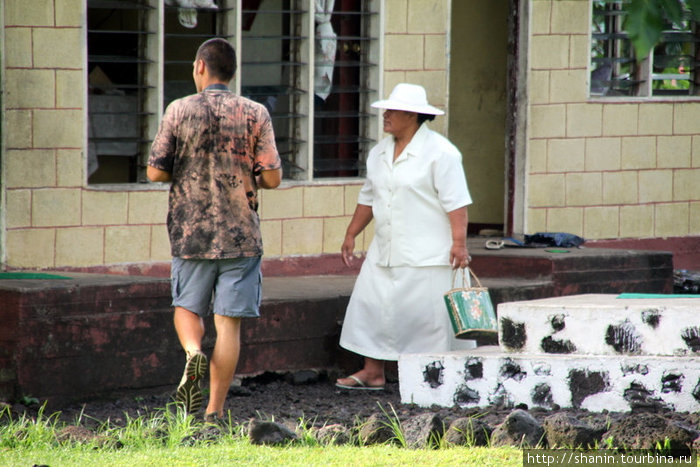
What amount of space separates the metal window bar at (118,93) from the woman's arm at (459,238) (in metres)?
2.64

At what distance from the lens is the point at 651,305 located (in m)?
6.28

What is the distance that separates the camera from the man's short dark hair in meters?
6.06

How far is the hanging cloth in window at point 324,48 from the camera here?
9.57 meters

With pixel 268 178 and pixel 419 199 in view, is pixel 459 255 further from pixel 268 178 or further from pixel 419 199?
pixel 268 178

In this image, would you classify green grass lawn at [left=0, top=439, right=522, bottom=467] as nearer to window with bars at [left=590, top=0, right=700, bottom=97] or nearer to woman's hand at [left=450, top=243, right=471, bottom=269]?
woman's hand at [left=450, top=243, right=471, bottom=269]

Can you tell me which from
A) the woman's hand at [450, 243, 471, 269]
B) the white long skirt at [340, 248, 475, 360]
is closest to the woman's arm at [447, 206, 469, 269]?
the woman's hand at [450, 243, 471, 269]

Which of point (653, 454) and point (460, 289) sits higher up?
point (460, 289)

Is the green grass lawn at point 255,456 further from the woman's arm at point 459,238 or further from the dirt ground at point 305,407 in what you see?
the woman's arm at point 459,238

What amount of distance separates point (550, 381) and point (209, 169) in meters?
2.03

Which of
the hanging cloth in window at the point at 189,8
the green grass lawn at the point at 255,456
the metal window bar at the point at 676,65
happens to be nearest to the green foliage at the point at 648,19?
the green grass lawn at the point at 255,456

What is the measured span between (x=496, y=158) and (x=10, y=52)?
4.78 meters

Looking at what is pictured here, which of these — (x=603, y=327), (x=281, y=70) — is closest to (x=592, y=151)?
(x=281, y=70)

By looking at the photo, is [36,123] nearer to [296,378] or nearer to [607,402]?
[296,378]

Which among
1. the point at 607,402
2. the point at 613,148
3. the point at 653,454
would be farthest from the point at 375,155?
the point at 613,148
